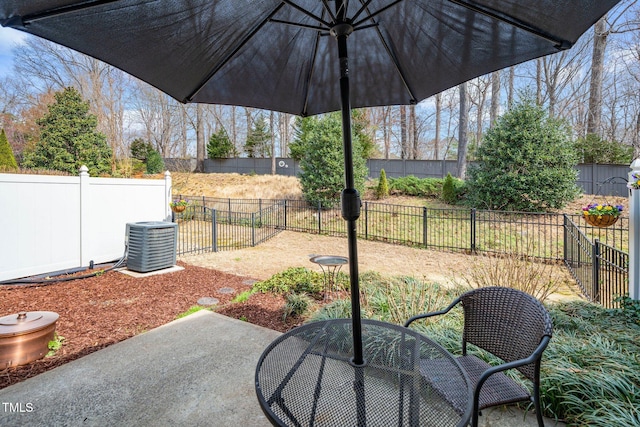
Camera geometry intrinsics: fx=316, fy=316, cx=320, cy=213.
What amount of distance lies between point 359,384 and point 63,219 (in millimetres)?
5492

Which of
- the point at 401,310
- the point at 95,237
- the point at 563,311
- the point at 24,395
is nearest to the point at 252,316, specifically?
the point at 401,310

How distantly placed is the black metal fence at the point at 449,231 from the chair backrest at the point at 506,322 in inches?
123

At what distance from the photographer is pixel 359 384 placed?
1314mm

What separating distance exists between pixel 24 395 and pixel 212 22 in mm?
2576

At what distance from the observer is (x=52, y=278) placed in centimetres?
467

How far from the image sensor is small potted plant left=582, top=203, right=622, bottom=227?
397cm

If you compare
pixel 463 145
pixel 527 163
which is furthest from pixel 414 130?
pixel 527 163

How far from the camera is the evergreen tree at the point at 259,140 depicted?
21.8 m

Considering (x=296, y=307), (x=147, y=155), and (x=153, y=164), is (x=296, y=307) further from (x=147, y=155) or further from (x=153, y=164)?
(x=147, y=155)

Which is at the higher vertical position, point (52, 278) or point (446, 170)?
point (446, 170)

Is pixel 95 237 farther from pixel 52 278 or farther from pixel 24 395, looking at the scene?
pixel 24 395

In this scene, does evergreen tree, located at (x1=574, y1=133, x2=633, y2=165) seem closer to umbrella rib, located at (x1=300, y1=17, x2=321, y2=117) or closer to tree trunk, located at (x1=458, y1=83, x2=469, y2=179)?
tree trunk, located at (x1=458, y1=83, x2=469, y2=179)

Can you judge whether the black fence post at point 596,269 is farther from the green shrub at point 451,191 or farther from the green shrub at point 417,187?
the green shrub at point 417,187

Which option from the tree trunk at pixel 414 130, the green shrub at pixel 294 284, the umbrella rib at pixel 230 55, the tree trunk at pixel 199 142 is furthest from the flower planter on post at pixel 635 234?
the tree trunk at pixel 199 142
